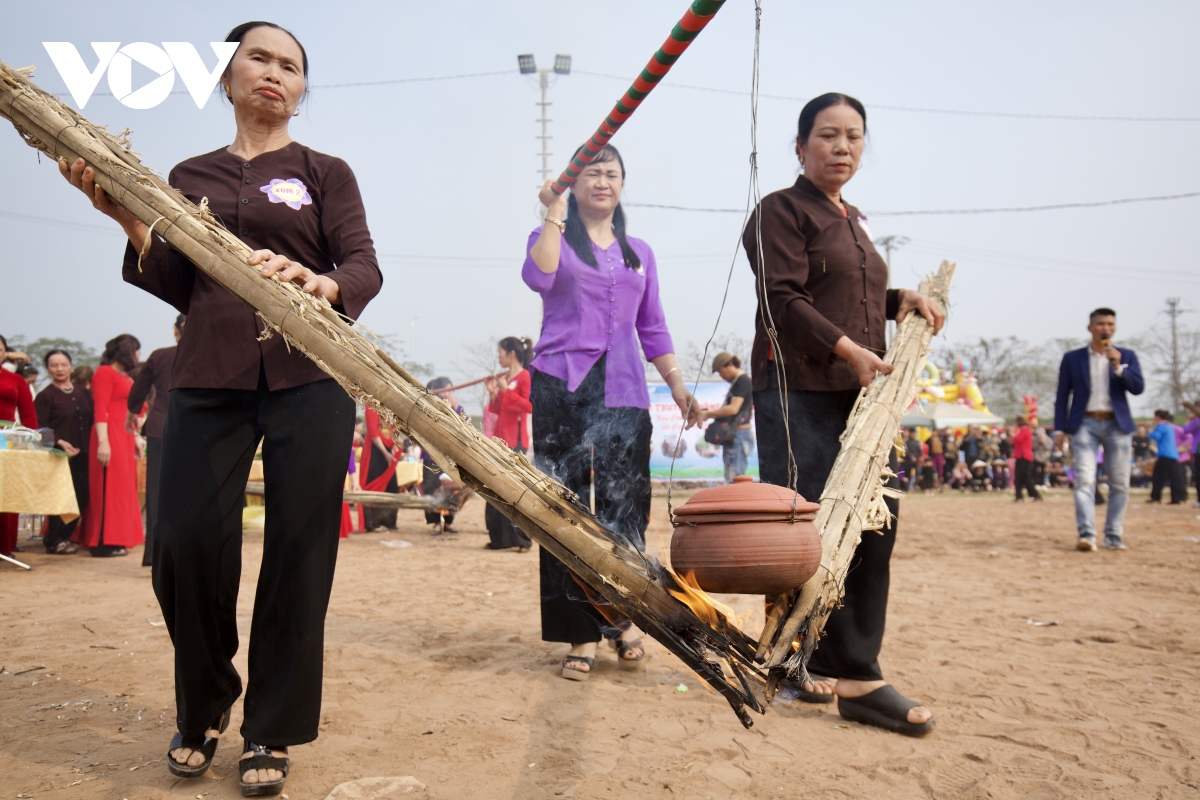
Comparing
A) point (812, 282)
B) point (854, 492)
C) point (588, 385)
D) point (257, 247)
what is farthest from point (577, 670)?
point (257, 247)

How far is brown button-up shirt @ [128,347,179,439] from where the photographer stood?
7059 millimetres

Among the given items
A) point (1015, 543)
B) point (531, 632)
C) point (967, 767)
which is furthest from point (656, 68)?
point (1015, 543)

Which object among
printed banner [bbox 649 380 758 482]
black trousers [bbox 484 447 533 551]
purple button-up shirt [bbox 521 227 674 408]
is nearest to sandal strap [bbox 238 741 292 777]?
purple button-up shirt [bbox 521 227 674 408]

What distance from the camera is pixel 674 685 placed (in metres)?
3.41

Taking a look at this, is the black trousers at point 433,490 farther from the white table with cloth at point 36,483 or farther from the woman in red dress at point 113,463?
the white table with cloth at point 36,483

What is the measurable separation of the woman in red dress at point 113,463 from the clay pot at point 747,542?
25.1 feet

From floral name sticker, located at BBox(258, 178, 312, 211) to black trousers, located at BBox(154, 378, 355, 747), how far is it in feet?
1.87

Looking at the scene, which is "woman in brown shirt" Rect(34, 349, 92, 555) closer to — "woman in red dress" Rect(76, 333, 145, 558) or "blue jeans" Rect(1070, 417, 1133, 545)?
"woman in red dress" Rect(76, 333, 145, 558)

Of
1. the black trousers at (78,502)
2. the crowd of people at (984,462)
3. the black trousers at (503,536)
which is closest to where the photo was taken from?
the black trousers at (78,502)

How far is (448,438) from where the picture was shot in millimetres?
2051

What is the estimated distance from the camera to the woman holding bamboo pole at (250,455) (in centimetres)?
228

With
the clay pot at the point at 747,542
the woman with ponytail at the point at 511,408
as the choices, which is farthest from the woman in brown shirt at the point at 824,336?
the woman with ponytail at the point at 511,408

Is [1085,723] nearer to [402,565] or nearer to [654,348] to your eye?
[654,348]

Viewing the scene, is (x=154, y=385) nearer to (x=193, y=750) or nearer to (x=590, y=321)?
(x=590, y=321)
